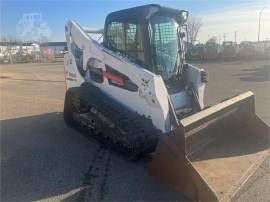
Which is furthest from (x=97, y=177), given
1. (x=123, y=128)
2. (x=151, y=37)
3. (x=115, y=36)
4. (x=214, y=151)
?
(x=115, y=36)

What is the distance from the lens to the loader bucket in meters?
3.55

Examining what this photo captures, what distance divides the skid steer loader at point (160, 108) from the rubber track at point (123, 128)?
2 centimetres

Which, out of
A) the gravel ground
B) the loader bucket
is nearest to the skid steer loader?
the loader bucket

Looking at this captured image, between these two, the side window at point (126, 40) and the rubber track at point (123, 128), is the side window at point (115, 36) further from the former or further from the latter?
the rubber track at point (123, 128)

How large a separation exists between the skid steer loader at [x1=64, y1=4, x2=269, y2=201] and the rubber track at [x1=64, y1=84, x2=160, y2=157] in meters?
0.02

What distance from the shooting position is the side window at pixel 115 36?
5.58 m

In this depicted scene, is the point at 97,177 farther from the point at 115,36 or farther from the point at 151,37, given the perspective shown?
the point at 115,36

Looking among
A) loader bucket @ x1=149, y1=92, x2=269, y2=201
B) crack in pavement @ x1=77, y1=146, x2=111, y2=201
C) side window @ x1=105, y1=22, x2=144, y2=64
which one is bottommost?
crack in pavement @ x1=77, y1=146, x2=111, y2=201

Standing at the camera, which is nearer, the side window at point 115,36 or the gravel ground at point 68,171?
the gravel ground at point 68,171

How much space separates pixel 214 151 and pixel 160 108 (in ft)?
3.85

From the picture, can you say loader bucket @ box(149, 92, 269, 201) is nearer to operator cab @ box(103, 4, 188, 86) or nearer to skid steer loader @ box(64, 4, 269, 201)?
skid steer loader @ box(64, 4, 269, 201)

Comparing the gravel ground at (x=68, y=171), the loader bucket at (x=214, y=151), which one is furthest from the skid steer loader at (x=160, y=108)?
the gravel ground at (x=68, y=171)

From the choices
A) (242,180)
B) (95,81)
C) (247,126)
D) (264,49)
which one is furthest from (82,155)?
(264,49)

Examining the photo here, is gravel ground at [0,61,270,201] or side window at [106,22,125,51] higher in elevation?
side window at [106,22,125,51]
